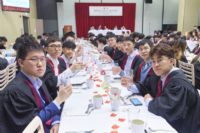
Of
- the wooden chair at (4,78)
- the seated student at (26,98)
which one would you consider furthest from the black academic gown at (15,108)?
the wooden chair at (4,78)

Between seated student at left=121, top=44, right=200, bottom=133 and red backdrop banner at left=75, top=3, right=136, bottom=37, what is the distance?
41.4 ft

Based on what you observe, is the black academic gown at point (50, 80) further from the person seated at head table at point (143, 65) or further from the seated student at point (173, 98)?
the seated student at point (173, 98)

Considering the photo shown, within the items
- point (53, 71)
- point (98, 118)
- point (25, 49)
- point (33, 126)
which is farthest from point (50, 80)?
point (33, 126)

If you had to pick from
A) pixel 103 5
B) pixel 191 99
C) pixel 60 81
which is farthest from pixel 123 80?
pixel 103 5

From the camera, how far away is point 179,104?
4.39 ft

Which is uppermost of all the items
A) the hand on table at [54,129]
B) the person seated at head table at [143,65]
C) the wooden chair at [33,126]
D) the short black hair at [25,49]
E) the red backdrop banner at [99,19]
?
the red backdrop banner at [99,19]

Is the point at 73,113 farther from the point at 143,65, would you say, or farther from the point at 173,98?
the point at 143,65

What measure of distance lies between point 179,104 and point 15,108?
48.6 inches

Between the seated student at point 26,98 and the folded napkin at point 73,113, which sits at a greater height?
the seated student at point 26,98

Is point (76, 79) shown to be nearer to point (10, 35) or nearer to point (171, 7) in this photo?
point (10, 35)

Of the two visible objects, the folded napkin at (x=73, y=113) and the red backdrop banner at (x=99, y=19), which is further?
the red backdrop banner at (x=99, y=19)

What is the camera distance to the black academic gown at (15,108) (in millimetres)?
1160

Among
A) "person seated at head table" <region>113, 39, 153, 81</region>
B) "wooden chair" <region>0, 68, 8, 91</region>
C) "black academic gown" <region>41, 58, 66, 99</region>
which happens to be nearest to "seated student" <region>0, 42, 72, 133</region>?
"black academic gown" <region>41, 58, 66, 99</region>

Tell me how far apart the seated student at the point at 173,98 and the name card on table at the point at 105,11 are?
1259cm
